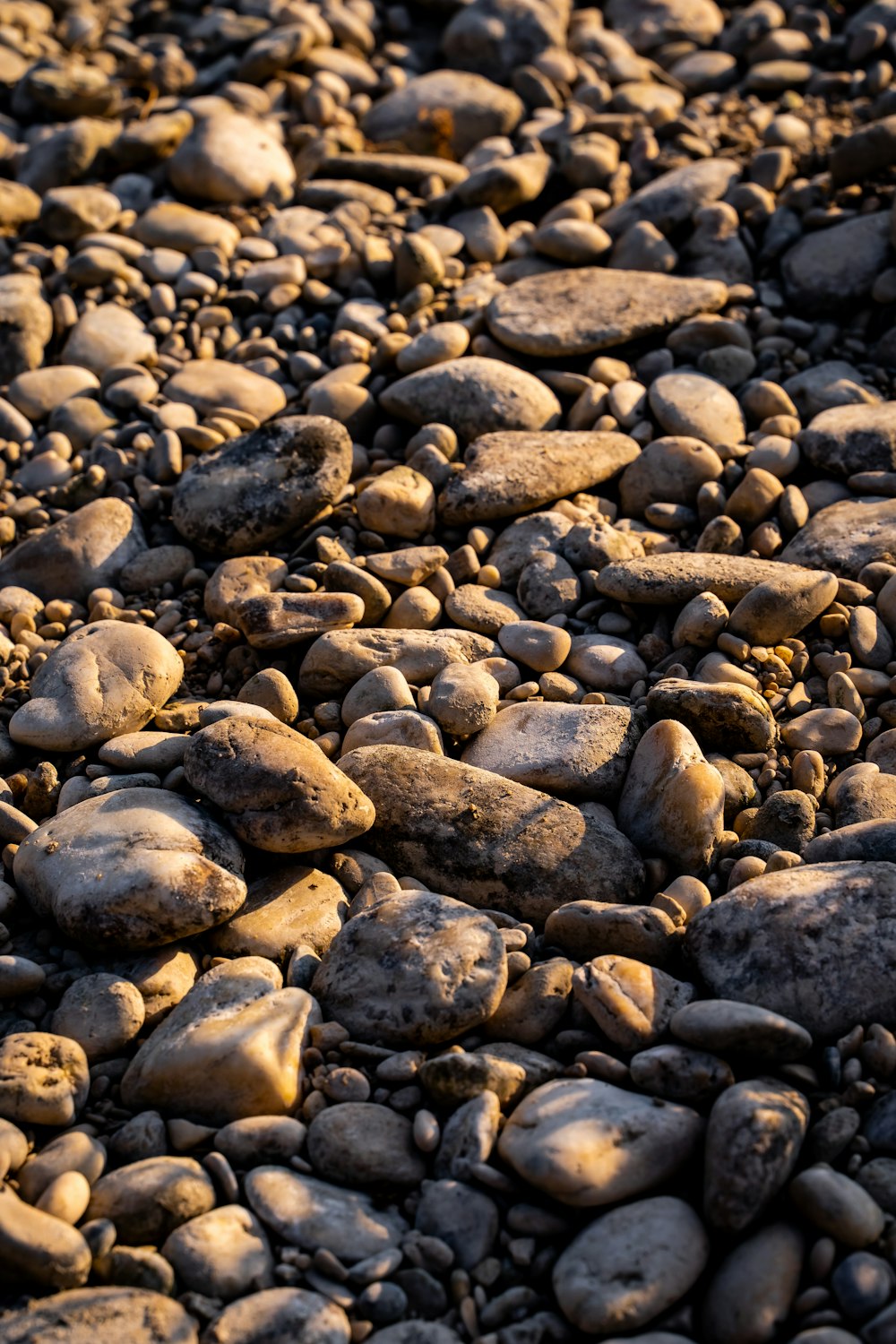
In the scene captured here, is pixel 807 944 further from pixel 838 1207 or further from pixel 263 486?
pixel 263 486

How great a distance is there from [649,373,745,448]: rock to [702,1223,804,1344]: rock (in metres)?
3.03

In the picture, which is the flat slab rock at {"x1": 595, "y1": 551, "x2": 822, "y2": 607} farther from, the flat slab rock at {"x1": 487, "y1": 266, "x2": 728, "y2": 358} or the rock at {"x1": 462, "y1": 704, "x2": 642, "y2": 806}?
the flat slab rock at {"x1": 487, "y1": 266, "x2": 728, "y2": 358}

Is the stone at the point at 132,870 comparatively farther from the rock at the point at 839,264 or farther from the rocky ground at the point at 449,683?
the rock at the point at 839,264

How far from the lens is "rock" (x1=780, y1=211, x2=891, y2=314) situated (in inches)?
207

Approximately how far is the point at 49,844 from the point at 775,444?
302 cm

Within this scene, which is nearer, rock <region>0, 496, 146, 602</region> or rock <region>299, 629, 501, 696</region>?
rock <region>299, 629, 501, 696</region>

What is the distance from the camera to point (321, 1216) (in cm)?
258

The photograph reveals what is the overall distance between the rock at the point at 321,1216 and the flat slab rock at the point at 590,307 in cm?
350

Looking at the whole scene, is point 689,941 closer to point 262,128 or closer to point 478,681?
point 478,681

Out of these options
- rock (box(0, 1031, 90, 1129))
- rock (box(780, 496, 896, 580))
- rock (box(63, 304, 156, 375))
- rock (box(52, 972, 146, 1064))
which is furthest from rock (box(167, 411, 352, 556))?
rock (box(0, 1031, 90, 1129))

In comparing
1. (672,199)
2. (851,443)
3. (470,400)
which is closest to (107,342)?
(470,400)

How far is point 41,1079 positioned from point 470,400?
302 centimetres

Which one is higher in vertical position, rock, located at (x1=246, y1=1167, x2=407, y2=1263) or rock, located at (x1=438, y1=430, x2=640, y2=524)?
rock, located at (x1=438, y1=430, x2=640, y2=524)

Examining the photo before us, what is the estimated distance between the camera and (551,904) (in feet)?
10.7
